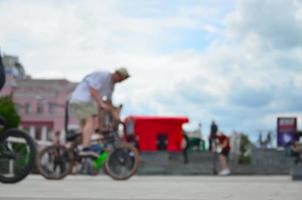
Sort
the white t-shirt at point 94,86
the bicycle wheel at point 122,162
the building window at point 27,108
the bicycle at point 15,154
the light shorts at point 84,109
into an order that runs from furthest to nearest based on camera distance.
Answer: the building window at point 27,108, the bicycle wheel at point 122,162, the white t-shirt at point 94,86, the light shorts at point 84,109, the bicycle at point 15,154

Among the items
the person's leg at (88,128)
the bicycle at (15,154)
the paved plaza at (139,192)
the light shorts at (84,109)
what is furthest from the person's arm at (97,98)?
the bicycle at (15,154)

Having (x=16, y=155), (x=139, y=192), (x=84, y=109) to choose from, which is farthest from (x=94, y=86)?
(x=139, y=192)

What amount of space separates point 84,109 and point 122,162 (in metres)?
1.37

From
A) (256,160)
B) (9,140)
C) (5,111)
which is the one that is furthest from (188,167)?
(5,111)

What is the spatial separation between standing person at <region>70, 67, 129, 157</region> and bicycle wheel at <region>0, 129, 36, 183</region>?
389 centimetres

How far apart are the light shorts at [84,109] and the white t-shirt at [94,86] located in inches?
2.5

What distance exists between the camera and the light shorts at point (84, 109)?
43.4 ft

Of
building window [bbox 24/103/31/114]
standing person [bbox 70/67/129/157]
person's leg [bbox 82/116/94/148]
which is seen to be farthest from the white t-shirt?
building window [bbox 24/103/31/114]

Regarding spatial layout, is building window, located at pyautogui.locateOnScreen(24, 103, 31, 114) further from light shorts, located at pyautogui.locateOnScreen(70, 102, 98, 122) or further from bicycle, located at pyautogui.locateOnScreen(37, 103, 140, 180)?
light shorts, located at pyautogui.locateOnScreen(70, 102, 98, 122)

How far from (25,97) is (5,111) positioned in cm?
2722

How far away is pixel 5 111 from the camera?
3910 inches

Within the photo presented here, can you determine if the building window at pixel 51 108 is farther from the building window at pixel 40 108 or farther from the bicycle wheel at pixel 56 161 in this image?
the bicycle wheel at pixel 56 161

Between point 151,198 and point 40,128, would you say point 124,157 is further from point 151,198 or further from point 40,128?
point 40,128

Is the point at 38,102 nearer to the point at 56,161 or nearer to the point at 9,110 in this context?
the point at 9,110
